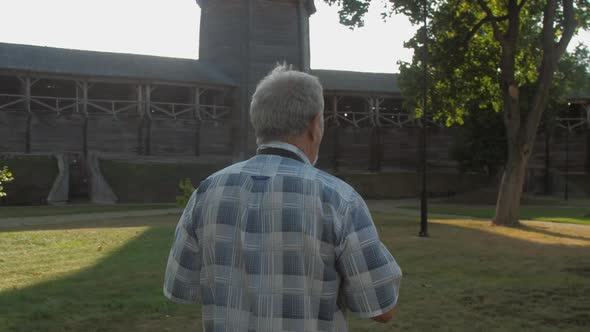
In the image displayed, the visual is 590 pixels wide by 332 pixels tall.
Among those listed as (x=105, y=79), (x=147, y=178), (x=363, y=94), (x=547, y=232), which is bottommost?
(x=547, y=232)

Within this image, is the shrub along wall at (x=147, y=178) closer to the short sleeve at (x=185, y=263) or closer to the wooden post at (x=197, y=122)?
the wooden post at (x=197, y=122)

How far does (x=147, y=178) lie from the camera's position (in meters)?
32.7

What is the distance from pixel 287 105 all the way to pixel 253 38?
3349 cm

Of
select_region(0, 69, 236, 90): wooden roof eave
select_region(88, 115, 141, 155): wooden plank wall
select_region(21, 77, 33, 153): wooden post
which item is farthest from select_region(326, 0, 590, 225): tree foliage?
select_region(21, 77, 33, 153): wooden post

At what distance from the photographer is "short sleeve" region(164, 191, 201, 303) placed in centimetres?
269

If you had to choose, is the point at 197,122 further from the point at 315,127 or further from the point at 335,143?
the point at 315,127

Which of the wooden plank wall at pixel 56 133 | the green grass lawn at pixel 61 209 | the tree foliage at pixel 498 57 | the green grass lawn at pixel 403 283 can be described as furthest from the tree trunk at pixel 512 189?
the wooden plank wall at pixel 56 133

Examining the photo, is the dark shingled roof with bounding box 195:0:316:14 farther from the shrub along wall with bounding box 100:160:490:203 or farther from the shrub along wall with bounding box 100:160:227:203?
the shrub along wall with bounding box 100:160:227:203

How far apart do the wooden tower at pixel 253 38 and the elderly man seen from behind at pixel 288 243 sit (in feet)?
107

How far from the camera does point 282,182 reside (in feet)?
8.06

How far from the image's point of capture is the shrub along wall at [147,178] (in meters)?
31.8

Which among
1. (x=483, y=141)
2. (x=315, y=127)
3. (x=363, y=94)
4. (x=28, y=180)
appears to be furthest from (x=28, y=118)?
(x=315, y=127)

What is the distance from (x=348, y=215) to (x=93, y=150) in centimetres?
3172

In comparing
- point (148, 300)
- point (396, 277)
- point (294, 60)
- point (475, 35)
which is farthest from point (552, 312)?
point (294, 60)
